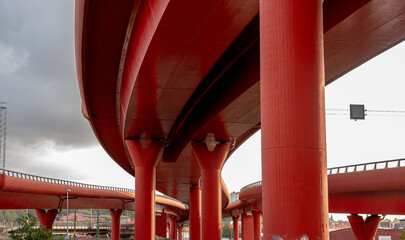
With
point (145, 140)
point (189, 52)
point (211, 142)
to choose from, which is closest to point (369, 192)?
point (211, 142)

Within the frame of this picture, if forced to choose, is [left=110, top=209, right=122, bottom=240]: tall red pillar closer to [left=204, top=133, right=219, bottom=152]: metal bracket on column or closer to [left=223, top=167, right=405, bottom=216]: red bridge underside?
[left=204, top=133, right=219, bottom=152]: metal bracket on column

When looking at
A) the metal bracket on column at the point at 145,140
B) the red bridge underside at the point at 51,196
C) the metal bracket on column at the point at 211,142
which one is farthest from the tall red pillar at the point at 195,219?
the metal bracket on column at the point at 145,140

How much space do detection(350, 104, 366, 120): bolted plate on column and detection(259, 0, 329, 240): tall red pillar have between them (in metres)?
19.0

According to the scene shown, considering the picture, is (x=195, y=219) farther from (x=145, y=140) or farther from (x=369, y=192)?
(x=369, y=192)

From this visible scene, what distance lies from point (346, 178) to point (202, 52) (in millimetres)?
20445

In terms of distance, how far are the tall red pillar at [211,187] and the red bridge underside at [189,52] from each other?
5.29 metres

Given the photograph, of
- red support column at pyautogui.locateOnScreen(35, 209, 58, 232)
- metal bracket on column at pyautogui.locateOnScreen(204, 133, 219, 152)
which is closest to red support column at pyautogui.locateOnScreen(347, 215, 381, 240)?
metal bracket on column at pyautogui.locateOnScreen(204, 133, 219, 152)

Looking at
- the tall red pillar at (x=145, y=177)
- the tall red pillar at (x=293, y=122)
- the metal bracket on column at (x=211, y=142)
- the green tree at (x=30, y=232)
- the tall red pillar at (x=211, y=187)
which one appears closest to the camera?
the tall red pillar at (x=293, y=122)

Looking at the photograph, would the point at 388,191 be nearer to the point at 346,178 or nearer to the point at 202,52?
the point at 346,178

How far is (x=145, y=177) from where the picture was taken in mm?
34750

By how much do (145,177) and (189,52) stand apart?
62.6ft

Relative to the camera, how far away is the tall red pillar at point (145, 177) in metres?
33.4

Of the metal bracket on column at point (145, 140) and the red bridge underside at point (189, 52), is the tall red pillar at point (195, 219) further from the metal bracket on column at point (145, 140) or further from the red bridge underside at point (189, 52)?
the red bridge underside at point (189, 52)

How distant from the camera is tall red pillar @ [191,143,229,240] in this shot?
117 feet
